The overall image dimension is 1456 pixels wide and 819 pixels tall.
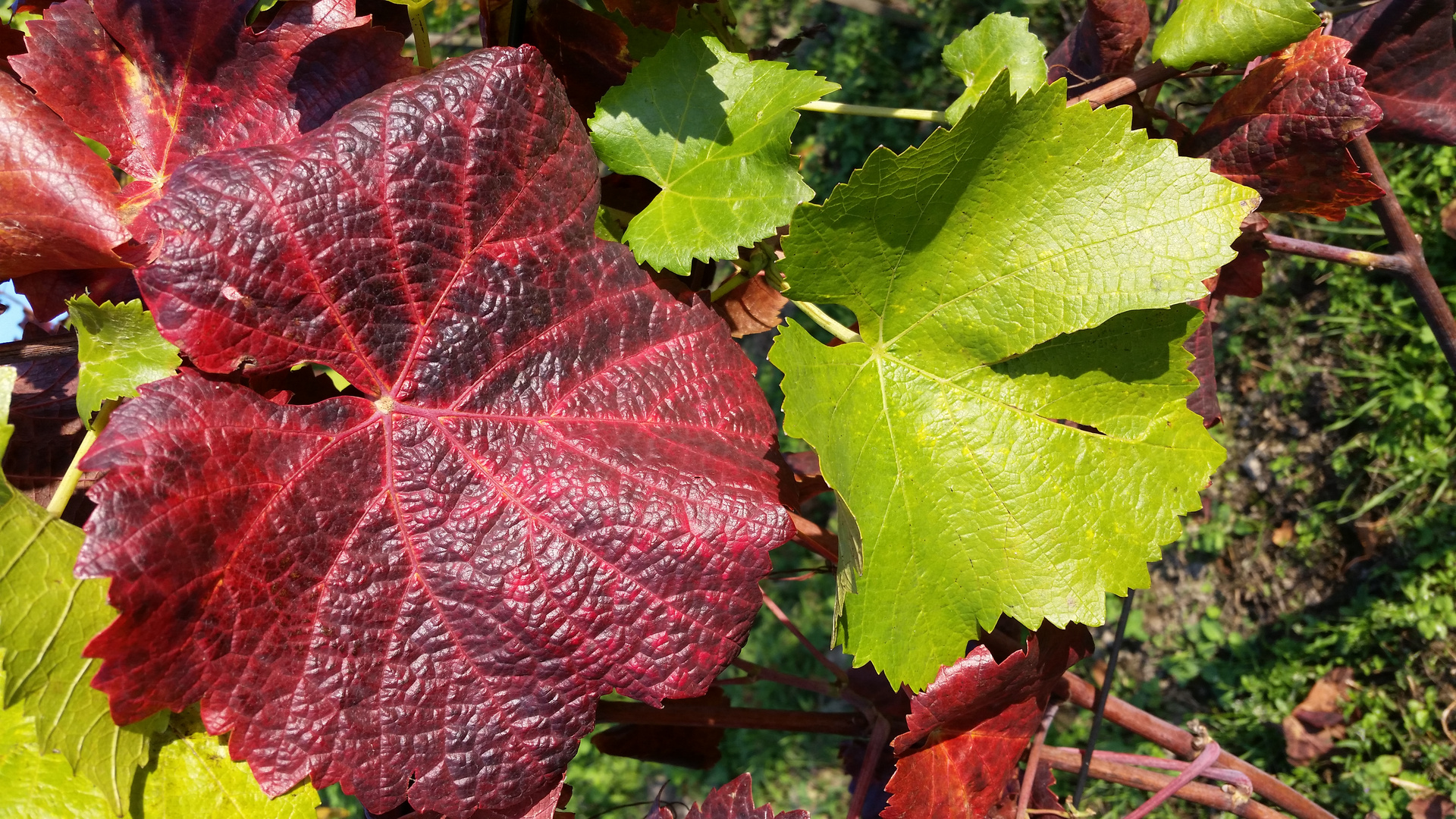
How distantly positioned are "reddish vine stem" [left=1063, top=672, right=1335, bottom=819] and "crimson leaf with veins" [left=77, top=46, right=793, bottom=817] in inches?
28.6

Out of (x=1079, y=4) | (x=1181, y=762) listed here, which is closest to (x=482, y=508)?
(x=1181, y=762)

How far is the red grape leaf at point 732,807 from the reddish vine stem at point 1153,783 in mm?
512

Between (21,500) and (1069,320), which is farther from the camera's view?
(1069,320)

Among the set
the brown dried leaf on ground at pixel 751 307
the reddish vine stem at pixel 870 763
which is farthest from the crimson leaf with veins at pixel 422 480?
the reddish vine stem at pixel 870 763

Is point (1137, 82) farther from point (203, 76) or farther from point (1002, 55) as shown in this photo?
point (203, 76)

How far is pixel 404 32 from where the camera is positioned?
1.04 meters

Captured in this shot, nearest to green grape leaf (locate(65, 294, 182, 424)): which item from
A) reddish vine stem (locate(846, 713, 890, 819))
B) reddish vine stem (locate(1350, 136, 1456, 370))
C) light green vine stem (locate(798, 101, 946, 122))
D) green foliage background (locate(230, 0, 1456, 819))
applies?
light green vine stem (locate(798, 101, 946, 122))

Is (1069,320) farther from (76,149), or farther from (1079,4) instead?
(1079,4)

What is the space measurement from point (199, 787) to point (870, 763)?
777 mm

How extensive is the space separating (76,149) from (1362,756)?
3.39m

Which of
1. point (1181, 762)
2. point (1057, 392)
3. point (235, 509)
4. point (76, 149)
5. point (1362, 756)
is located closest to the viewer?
point (235, 509)

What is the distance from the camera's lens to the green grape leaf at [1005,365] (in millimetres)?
928

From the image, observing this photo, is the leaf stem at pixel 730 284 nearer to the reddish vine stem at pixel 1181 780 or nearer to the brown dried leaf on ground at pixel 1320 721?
the reddish vine stem at pixel 1181 780

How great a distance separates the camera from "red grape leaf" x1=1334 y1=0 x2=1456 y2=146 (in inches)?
50.6
